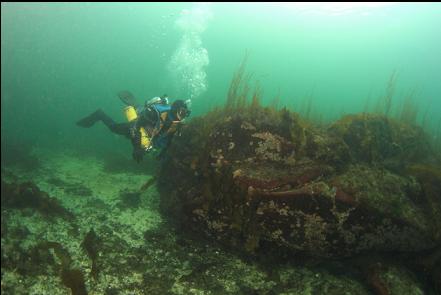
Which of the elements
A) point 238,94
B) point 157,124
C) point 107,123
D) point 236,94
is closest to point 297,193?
point 157,124

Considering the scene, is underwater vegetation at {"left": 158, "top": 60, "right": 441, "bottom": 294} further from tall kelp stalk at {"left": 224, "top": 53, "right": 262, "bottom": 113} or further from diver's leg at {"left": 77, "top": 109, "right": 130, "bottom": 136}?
diver's leg at {"left": 77, "top": 109, "right": 130, "bottom": 136}

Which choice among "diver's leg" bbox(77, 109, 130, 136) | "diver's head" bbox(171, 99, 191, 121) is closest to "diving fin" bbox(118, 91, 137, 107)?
"diver's leg" bbox(77, 109, 130, 136)

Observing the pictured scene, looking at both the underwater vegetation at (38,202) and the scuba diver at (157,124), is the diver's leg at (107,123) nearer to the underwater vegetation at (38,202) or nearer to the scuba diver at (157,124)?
the scuba diver at (157,124)

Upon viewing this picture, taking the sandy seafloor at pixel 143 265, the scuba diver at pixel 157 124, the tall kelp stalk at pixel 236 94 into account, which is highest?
the tall kelp stalk at pixel 236 94

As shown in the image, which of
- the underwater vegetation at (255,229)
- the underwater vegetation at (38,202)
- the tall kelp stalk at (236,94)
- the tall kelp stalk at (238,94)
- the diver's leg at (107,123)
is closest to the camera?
the underwater vegetation at (255,229)

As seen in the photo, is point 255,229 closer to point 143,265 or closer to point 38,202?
point 143,265

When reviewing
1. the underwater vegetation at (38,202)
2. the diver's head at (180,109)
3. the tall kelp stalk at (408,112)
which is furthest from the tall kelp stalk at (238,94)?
the tall kelp stalk at (408,112)

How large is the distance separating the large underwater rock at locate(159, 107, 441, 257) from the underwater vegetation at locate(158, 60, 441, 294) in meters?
0.01

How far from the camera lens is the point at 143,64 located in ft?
467

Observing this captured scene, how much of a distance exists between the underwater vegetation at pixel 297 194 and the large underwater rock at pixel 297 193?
0.5 inches

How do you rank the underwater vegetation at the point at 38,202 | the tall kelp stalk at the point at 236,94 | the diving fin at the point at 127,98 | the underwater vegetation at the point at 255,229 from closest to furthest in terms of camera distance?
the underwater vegetation at the point at 255,229
the underwater vegetation at the point at 38,202
the tall kelp stalk at the point at 236,94
the diving fin at the point at 127,98

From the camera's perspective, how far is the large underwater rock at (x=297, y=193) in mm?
3863

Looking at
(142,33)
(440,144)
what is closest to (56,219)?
(440,144)

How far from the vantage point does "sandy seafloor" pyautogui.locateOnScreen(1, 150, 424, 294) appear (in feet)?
10.7
